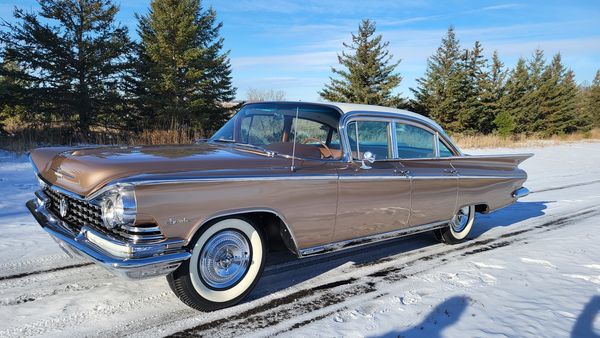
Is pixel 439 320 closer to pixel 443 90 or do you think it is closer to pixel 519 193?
pixel 519 193

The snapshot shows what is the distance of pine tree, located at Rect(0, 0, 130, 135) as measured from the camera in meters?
19.3

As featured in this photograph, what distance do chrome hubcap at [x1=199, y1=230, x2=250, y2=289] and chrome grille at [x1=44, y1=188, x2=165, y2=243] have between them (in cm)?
48

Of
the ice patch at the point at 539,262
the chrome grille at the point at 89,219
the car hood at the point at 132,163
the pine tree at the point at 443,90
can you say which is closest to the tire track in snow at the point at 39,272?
the chrome grille at the point at 89,219

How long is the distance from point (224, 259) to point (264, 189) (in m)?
0.65

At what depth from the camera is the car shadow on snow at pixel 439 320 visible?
9.98 ft

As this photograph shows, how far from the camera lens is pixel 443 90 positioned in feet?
119

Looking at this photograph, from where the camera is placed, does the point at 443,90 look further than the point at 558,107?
No

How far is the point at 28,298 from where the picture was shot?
11.0 ft

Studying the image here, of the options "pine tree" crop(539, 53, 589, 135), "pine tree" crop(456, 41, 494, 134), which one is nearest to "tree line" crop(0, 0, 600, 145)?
"pine tree" crop(456, 41, 494, 134)

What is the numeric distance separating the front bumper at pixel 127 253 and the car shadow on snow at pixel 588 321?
305 centimetres

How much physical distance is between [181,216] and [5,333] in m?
1.40

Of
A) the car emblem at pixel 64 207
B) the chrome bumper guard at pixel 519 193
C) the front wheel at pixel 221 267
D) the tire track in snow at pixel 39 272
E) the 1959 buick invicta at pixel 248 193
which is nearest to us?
the 1959 buick invicta at pixel 248 193

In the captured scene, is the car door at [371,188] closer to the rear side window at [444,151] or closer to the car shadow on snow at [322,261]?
the car shadow on snow at [322,261]

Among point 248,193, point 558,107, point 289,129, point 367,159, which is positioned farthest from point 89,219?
point 558,107
